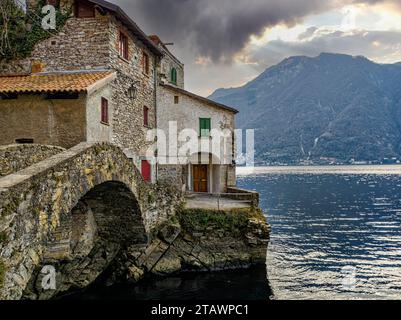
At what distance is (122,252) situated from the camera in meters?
17.2

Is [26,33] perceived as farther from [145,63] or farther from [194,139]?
[194,139]

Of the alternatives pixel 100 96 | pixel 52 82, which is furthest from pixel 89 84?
pixel 52 82

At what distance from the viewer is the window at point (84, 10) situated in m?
17.9

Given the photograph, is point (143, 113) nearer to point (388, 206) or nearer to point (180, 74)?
point (180, 74)

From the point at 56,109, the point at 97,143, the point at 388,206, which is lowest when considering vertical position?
the point at 388,206

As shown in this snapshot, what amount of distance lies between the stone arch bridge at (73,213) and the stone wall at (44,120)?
110 inches

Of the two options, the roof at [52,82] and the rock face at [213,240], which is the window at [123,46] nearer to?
the roof at [52,82]

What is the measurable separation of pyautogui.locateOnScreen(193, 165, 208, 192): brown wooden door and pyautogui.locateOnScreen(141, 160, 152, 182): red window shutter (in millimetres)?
5188

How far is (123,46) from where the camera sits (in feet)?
64.8

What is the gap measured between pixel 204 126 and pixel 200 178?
4303 millimetres

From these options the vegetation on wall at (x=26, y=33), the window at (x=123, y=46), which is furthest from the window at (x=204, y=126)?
the vegetation on wall at (x=26, y=33)

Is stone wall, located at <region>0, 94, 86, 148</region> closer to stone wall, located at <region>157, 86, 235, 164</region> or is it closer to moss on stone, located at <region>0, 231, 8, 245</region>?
moss on stone, located at <region>0, 231, 8, 245</region>
